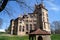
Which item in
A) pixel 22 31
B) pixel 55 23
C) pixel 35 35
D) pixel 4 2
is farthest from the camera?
pixel 55 23

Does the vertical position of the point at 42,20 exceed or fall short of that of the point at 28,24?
it exceeds it

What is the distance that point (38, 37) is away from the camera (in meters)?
14.2

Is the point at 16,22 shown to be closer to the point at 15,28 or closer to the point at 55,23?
the point at 15,28

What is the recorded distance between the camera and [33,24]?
53.2 m

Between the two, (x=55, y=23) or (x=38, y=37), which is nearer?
(x=38, y=37)

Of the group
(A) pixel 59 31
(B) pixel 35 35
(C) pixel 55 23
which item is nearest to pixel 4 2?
(B) pixel 35 35

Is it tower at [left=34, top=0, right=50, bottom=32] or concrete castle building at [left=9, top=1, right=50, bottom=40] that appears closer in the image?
concrete castle building at [left=9, top=1, right=50, bottom=40]

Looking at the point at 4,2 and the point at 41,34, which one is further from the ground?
the point at 4,2

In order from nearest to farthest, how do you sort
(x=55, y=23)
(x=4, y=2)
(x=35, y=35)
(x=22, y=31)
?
(x=4, y=2) → (x=35, y=35) → (x=22, y=31) → (x=55, y=23)

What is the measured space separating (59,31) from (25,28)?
628 inches

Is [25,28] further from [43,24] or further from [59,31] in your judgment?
[59,31]

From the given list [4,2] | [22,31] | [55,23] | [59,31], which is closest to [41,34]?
[4,2]

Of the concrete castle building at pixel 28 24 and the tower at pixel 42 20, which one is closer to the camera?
the concrete castle building at pixel 28 24

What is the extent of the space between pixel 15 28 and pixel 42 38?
38.5 m
